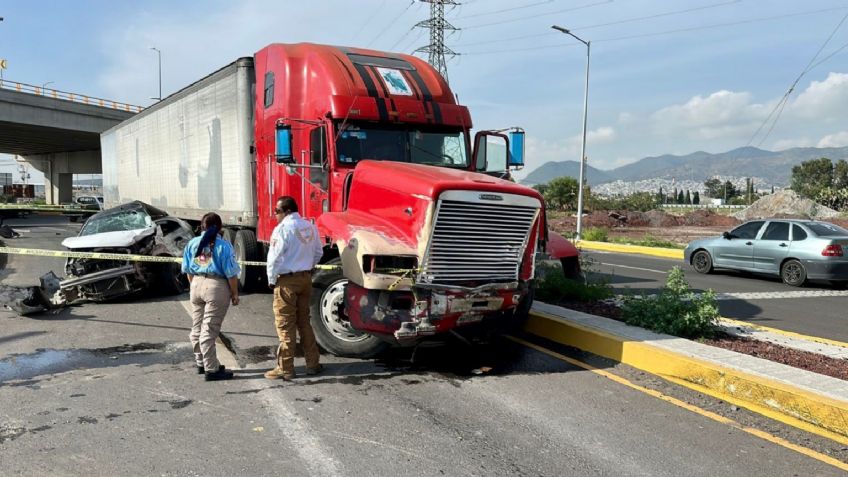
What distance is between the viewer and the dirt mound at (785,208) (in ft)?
134

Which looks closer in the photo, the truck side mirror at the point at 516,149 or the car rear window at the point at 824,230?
the truck side mirror at the point at 516,149

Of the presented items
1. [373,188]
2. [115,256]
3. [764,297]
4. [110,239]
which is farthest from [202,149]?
[764,297]

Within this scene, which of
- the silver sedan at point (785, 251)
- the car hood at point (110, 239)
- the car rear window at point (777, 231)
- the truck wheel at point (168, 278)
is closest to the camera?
Result: the car hood at point (110, 239)

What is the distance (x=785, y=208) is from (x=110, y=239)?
→ 143 ft

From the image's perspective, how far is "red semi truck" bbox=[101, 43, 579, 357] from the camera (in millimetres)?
5754

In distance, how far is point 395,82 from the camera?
8.27 m

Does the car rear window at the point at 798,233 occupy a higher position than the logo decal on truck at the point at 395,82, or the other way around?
the logo decal on truck at the point at 395,82

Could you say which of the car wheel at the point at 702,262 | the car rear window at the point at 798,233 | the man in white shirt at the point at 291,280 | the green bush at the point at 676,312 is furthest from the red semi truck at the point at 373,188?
the car wheel at the point at 702,262

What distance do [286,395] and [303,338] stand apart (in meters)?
0.78

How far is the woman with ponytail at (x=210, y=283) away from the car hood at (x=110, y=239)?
4.82m

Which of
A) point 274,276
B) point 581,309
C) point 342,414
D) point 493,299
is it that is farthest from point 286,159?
point 581,309

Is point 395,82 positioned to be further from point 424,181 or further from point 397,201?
point 424,181

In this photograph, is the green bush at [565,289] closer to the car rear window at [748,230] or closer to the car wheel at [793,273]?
the car wheel at [793,273]

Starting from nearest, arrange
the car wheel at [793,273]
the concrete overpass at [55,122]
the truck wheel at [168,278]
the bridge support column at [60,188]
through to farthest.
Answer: the truck wheel at [168,278], the car wheel at [793,273], the concrete overpass at [55,122], the bridge support column at [60,188]
